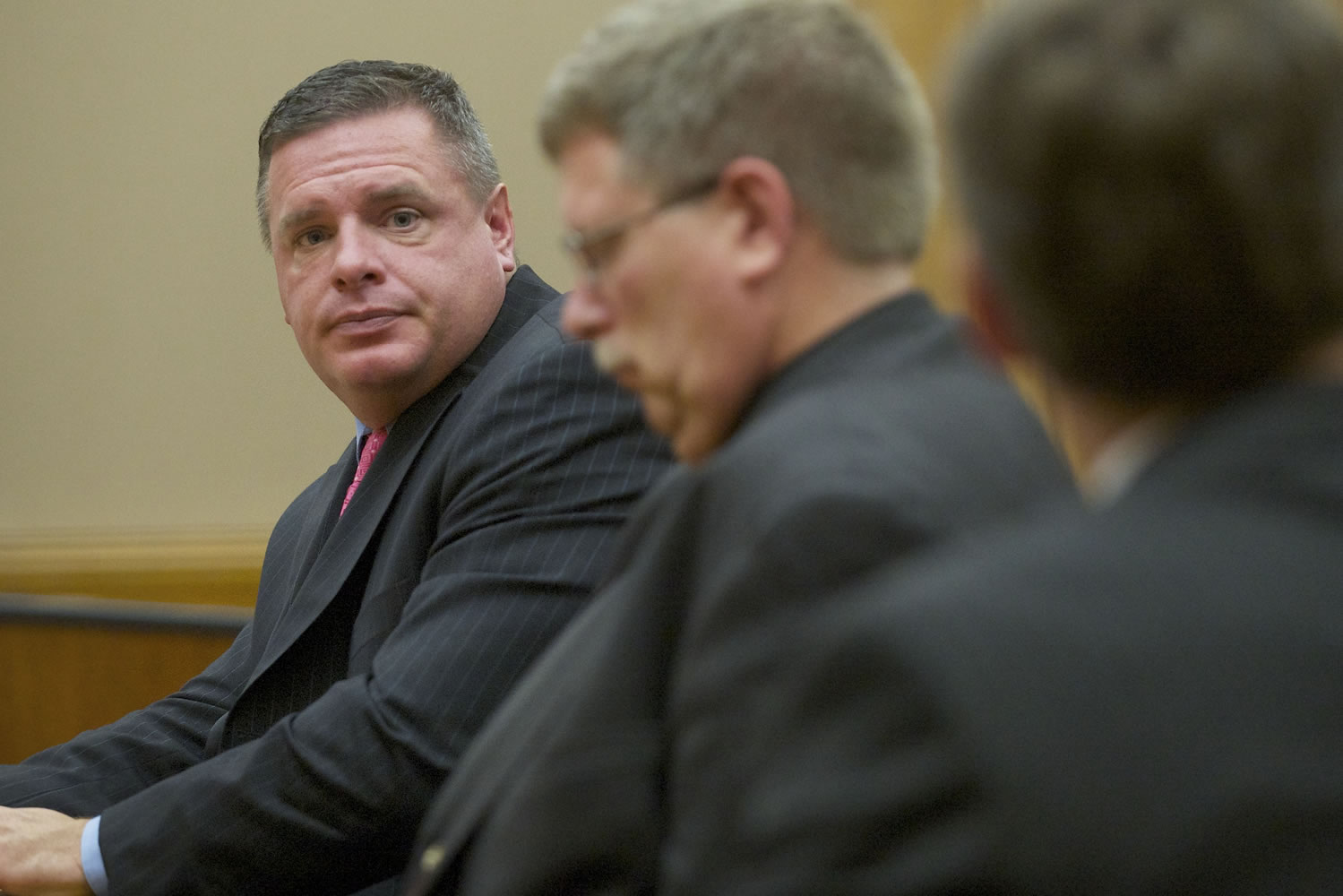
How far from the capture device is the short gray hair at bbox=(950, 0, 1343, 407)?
2.46ft

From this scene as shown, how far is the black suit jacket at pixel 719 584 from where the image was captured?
936 millimetres

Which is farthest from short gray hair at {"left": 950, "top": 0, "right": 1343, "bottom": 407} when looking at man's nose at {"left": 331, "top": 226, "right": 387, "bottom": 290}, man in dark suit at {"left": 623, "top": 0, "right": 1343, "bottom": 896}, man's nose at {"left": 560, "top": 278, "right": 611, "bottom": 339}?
man's nose at {"left": 331, "top": 226, "right": 387, "bottom": 290}

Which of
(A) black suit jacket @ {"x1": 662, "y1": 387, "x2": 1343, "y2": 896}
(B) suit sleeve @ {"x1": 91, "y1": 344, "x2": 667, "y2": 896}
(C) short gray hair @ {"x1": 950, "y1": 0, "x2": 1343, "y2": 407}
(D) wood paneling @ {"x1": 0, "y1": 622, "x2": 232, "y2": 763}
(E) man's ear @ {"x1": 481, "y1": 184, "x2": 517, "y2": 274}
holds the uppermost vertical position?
(C) short gray hair @ {"x1": 950, "y1": 0, "x2": 1343, "y2": 407}

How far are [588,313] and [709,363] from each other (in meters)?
0.14

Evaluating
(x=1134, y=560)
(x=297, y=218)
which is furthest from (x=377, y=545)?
(x=1134, y=560)

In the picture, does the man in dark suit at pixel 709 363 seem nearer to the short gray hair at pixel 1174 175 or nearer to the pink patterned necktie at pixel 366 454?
the short gray hair at pixel 1174 175

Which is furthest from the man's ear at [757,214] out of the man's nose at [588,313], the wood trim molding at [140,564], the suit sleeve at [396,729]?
the wood trim molding at [140,564]

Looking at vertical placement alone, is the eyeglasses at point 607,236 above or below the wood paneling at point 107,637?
above

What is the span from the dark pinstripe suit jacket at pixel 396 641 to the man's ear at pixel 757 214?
795 mm

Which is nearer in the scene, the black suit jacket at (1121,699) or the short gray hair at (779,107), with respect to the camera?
the black suit jacket at (1121,699)

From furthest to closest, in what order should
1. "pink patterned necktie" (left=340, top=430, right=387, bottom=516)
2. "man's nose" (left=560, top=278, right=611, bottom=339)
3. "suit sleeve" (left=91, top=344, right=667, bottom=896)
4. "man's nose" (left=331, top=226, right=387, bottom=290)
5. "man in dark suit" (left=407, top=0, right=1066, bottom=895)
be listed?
"pink patterned necktie" (left=340, top=430, right=387, bottom=516) → "man's nose" (left=331, top=226, right=387, bottom=290) → "suit sleeve" (left=91, top=344, right=667, bottom=896) → "man's nose" (left=560, top=278, right=611, bottom=339) → "man in dark suit" (left=407, top=0, right=1066, bottom=895)

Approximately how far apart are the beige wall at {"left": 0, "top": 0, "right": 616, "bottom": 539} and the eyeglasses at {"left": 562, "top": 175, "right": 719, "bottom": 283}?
8.63ft

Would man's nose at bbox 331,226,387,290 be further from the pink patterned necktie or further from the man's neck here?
the man's neck

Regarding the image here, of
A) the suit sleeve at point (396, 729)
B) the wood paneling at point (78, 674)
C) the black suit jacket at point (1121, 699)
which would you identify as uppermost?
the black suit jacket at point (1121, 699)
